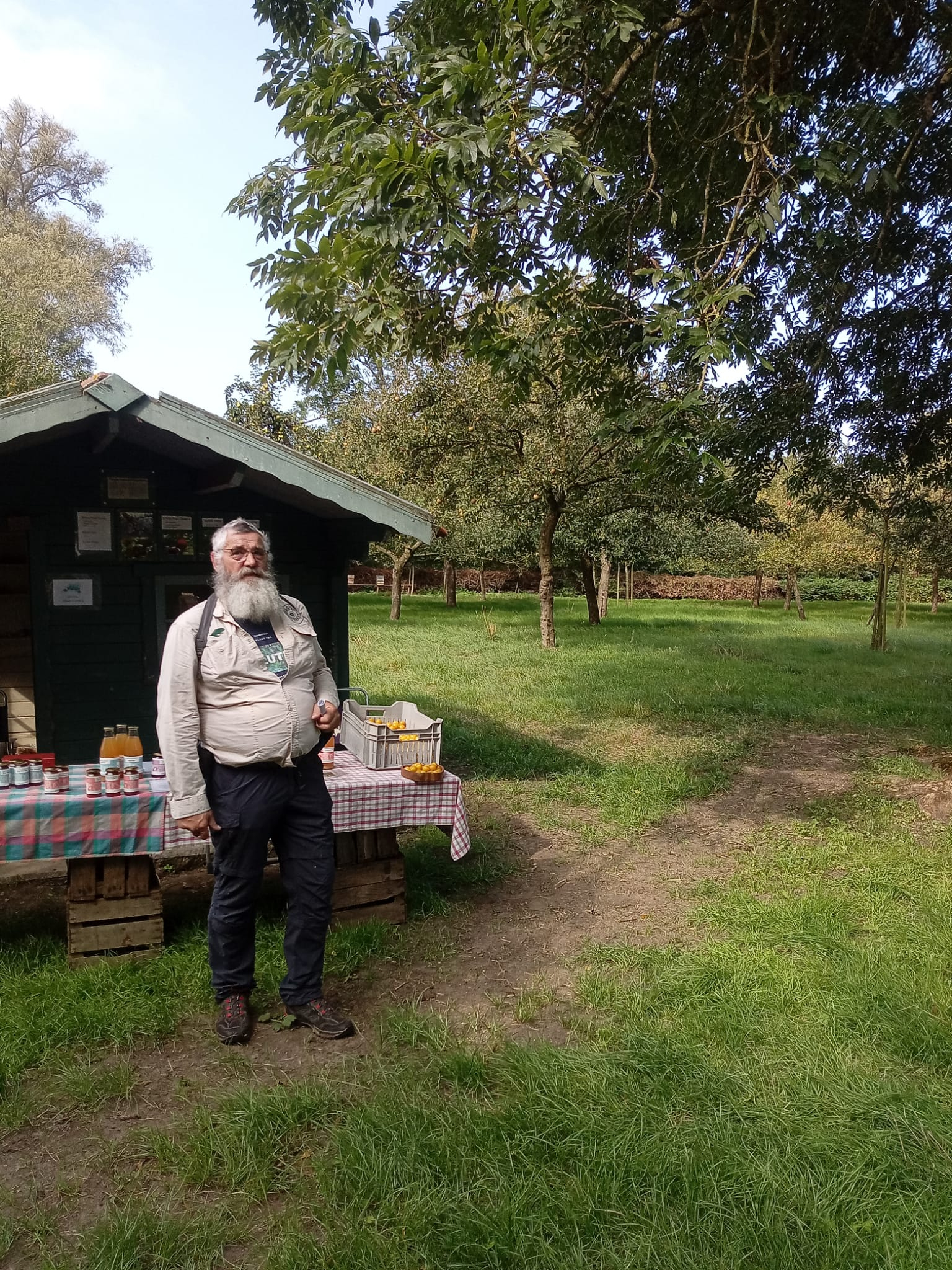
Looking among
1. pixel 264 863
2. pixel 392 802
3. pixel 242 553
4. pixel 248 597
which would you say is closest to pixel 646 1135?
pixel 264 863

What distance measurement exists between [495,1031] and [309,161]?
5.99 m

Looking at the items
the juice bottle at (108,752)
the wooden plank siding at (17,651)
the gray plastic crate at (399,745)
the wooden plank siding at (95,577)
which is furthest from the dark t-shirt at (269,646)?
the wooden plank siding at (17,651)

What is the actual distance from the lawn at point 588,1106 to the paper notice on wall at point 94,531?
2654 mm

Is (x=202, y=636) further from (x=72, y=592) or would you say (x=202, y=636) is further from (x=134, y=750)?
(x=72, y=592)

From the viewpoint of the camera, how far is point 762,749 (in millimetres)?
9758

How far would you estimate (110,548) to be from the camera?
6012 mm

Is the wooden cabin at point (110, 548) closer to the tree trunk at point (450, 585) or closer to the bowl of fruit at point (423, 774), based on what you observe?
the bowl of fruit at point (423, 774)

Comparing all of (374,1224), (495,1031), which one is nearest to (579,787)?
(495,1031)

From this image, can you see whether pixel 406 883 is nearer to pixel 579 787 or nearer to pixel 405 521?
pixel 405 521

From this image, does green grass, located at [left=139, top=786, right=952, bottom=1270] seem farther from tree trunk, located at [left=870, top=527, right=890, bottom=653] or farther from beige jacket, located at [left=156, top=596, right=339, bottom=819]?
tree trunk, located at [left=870, top=527, right=890, bottom=653]

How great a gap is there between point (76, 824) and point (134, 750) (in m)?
0.48

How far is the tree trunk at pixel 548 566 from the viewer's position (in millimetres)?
17391

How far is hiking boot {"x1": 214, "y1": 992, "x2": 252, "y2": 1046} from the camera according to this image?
11.8 feet

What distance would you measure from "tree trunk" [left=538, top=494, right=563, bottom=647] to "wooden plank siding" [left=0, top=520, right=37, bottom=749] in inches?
475
